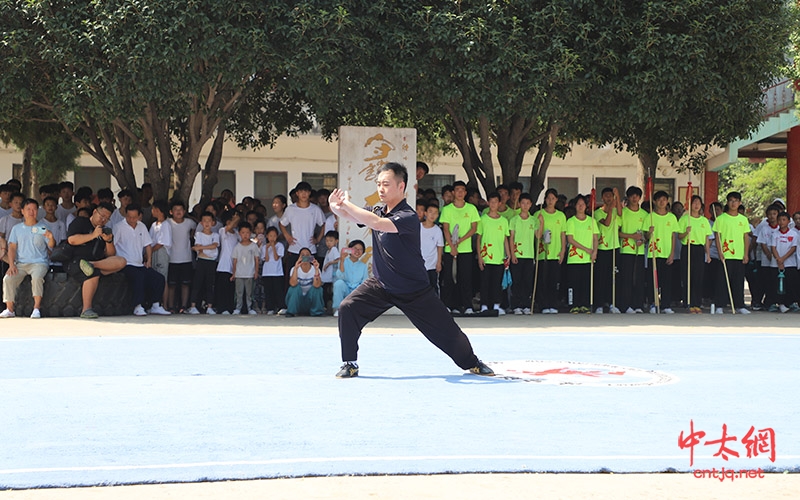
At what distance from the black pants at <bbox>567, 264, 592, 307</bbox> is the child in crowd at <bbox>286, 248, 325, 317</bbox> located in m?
3.94

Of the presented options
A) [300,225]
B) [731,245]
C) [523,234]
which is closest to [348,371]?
[300,225]

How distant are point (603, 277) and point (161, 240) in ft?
22.2

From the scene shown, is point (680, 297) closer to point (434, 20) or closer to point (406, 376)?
point (434, 20)

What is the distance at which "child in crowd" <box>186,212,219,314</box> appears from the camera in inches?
596

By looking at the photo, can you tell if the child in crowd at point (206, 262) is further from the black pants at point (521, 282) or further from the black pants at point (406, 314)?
the black pants at point (406, 314)

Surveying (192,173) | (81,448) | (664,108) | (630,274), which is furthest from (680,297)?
(81,448)

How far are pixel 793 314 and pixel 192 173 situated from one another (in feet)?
32.7

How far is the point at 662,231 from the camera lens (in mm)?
16188

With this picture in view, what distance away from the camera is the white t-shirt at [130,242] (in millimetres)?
14547

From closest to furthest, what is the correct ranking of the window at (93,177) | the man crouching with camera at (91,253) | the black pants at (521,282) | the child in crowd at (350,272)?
1. the man crouching with camera at (91,253)
2. the child in crowd at (350,272)
3. the black pants at (521,282)
4. the window at (93,177)

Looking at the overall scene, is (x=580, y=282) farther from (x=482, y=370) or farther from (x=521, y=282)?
(x=482, y=370)

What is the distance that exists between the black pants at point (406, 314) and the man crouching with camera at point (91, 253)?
6.73 m

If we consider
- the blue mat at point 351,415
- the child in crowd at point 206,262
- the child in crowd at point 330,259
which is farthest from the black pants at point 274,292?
the blue mat at point 351,415

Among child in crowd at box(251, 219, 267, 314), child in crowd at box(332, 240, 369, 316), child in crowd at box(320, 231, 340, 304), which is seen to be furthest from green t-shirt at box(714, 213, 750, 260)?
child in crowd at box(251, 219, 267, 314)
